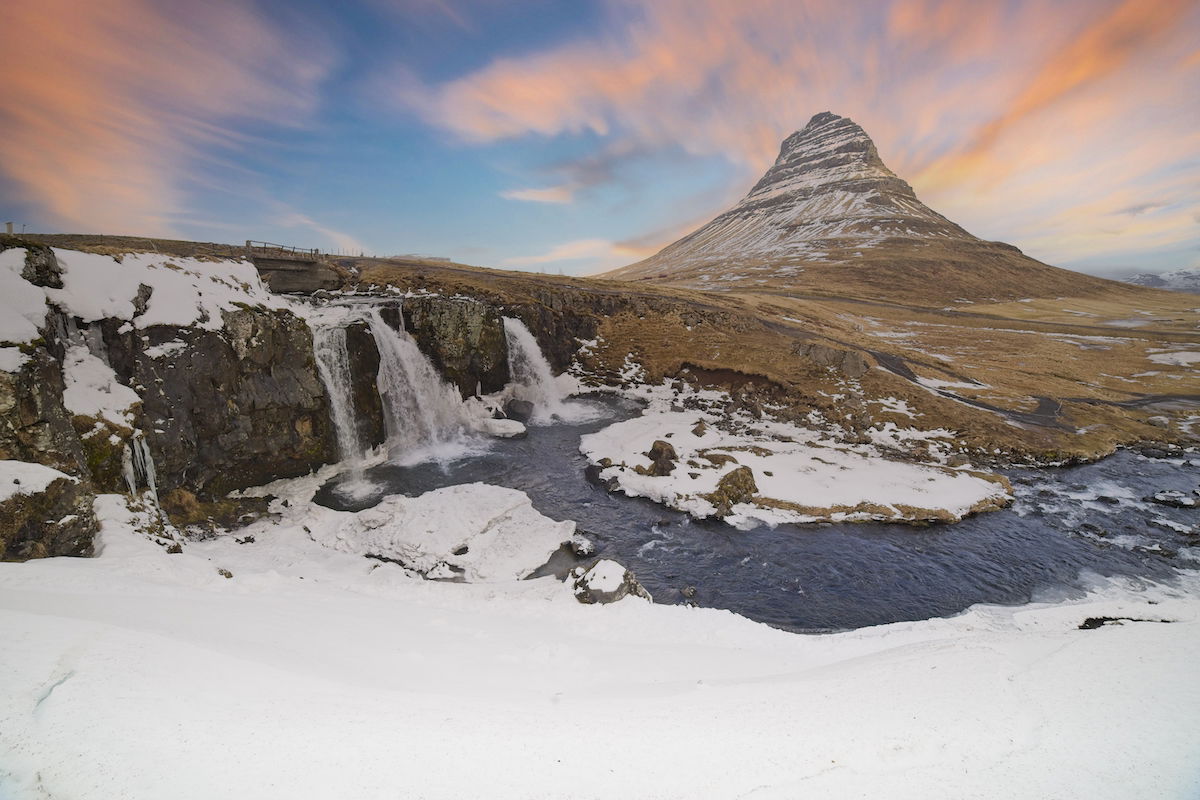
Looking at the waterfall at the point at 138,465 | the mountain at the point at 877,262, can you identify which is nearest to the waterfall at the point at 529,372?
the waterfall at the point at 138,465

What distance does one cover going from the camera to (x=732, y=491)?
2108 cm

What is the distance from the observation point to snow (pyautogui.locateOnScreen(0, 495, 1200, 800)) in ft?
14.8

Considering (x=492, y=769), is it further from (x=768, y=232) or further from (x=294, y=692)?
(x=768, y=232)

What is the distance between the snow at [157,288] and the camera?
15.6 m

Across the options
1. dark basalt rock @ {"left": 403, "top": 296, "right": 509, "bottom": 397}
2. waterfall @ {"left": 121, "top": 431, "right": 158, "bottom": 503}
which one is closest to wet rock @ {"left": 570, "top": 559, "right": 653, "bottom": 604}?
waterfall @ {"left": 121, "top": 431, "right": 158, "bottom": 503}

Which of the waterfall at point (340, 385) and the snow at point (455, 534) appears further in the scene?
the waterfall at point (340, 385)

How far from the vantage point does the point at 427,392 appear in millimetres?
29328

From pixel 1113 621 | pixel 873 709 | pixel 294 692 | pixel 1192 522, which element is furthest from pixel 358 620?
pixel 1192 522

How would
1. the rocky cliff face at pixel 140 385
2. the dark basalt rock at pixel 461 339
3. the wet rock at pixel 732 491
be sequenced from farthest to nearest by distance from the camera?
the dark basalt rock at pixel 461 339
the wet rock at pixel 732 491
the rocky cliff face at pixel 140 385

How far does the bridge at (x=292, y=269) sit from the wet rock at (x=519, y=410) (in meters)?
16.6

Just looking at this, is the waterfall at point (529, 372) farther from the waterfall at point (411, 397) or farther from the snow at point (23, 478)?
the snow at point (23, 478)

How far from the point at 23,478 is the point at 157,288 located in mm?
10639

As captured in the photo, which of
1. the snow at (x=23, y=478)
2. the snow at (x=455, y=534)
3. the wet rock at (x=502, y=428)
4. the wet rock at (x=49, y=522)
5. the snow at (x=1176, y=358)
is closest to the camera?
the wet rock at (x=49, y=522)

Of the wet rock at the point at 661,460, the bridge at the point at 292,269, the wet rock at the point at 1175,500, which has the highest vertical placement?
the bridge at the point at 292,269
